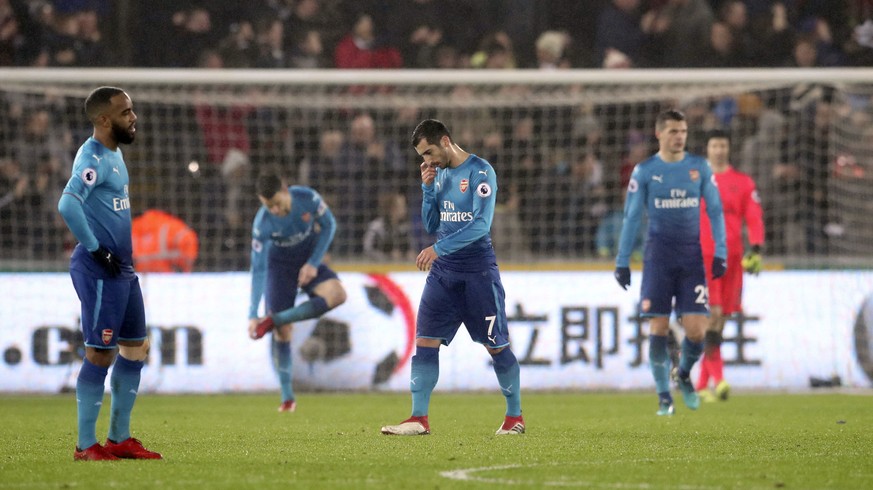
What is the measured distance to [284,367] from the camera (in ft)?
39.4

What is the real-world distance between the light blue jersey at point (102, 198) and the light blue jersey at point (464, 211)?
2.08 meters

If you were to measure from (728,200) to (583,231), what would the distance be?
3.70 m

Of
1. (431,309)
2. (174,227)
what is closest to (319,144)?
(174,227)

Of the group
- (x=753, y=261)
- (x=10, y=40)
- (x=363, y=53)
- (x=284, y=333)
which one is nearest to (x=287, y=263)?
(x=284, y=333)

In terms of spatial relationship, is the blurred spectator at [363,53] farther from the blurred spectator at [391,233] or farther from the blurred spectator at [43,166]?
the blurred spectator at [43,166]

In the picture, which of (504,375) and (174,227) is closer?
(504,375)

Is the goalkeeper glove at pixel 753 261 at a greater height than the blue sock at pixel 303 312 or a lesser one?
greater

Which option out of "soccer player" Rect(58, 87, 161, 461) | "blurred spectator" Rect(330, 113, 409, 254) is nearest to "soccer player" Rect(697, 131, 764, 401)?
"blurred spectator" Rect(330, 113, 409, 254)

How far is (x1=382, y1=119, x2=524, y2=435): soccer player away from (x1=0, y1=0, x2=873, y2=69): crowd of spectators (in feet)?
30.3

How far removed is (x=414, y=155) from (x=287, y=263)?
496 cm

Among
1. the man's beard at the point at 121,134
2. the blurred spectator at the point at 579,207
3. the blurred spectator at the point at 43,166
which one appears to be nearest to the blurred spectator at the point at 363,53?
the blurred spectator at the point at 579,207

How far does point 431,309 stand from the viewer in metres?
8.54

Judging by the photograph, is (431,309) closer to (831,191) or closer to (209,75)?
(209,75)

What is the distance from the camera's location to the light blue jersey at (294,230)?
11.8m
